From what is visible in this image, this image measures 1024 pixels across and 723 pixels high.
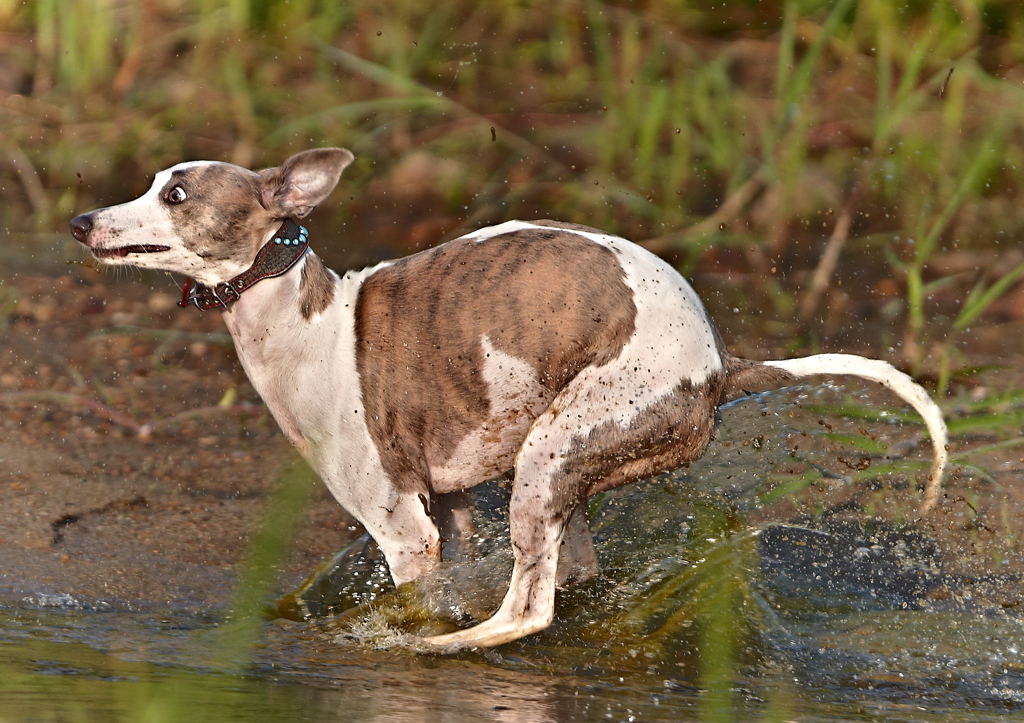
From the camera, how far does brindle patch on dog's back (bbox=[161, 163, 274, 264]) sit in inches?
141

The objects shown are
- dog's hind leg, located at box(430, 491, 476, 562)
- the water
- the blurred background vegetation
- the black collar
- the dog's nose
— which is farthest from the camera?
the blurred background vegetation

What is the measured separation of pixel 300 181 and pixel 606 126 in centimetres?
407

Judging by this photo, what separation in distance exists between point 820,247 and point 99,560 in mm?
4441

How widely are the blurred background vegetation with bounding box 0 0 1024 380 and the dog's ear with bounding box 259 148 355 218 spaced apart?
3095 mm

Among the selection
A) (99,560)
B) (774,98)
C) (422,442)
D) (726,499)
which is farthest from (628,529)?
(774,98)

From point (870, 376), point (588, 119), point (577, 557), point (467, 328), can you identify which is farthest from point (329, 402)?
point (588, 119)

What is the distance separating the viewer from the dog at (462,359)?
11.6 feet

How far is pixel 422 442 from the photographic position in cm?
375

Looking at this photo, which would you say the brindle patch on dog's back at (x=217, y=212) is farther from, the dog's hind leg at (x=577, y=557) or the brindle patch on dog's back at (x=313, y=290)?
the dog's hind leg at (x=577, y=557)

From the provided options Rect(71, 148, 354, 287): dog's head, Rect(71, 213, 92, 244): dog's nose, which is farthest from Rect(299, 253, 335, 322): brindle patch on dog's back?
Rect(71, 213, 92, 244): dog's nose

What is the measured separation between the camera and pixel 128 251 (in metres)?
3.56

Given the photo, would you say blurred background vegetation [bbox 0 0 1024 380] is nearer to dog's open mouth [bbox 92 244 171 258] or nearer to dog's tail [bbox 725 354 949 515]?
dog's tail [bbox 725 354 949 515]

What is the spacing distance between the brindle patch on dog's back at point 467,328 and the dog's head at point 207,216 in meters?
0.35

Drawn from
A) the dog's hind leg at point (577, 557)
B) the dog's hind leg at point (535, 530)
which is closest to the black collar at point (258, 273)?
the dog's hind leg at point (535, 530)
